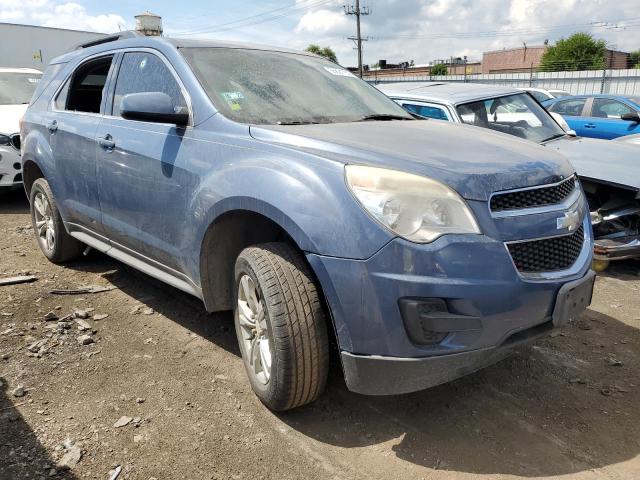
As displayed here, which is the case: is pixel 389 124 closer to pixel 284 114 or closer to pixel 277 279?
pixel 284 114

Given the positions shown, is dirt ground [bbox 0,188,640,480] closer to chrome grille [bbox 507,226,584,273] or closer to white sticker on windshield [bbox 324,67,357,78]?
chrome grille [bbox 507,226,584,273]

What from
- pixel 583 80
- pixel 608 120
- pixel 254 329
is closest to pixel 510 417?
pixel 254 329

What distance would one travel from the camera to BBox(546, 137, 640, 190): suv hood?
4.68 m

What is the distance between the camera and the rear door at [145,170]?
118 inches

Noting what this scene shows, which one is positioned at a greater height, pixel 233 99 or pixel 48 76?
pixel 48 76

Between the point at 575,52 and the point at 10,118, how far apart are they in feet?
180

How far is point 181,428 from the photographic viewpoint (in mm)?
2611

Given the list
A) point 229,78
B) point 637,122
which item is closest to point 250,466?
A: point 229,78

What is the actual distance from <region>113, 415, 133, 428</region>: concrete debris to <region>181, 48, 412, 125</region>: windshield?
1.60m

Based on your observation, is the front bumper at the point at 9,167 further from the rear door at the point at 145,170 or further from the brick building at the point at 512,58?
the brick building at the point at 512,58

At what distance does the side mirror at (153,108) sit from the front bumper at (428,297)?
1.22 metres

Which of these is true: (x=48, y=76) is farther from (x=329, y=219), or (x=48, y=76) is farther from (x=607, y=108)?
(x=607, y=108)

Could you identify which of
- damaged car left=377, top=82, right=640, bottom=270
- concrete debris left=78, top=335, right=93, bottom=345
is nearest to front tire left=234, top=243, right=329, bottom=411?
concrete debris left=78, top=335, right=93, bottom=345

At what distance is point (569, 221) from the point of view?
2.48 m
